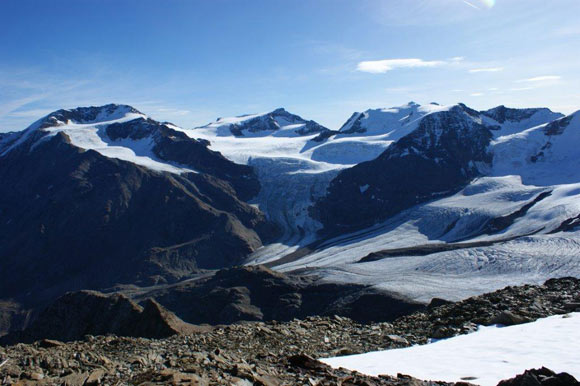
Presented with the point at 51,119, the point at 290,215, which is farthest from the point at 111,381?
→ the point at 51,119

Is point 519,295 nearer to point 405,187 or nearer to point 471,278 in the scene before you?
point 471,278

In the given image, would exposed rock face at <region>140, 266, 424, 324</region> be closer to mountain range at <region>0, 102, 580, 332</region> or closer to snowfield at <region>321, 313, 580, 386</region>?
mountain range at <region>0, 102, 580, 332</region>

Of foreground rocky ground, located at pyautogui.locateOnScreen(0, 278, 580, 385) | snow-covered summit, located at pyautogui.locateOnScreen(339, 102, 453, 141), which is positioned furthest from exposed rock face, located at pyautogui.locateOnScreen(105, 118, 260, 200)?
foreground rocky ground, located at pyautogui.locateOnScreen(0, 278, 580, 385)

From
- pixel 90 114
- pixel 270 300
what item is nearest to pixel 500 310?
pixel 270 300

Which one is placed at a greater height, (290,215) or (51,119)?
(51,119)

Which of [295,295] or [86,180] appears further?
[86,180]

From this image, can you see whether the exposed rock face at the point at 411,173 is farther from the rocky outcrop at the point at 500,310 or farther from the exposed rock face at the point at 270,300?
the rocky outcrop at the point at 500,310

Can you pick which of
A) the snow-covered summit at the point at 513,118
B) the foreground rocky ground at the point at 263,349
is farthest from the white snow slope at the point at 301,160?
the foreground rocky ground at the point at 263,349
